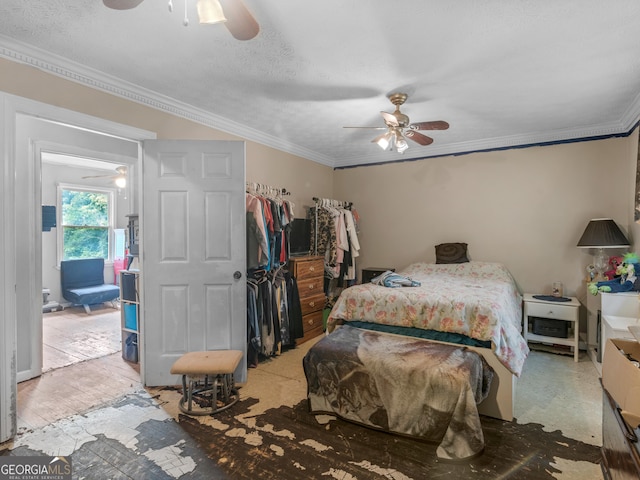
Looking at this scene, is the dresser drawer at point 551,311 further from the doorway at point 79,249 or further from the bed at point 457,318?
the doorway at point 79,249

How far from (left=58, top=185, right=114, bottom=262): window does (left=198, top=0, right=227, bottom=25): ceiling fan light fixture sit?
254 inches

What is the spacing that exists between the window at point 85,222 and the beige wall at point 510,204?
5.13m

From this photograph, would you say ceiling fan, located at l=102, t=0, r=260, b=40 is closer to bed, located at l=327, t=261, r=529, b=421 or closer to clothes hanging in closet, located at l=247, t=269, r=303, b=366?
bed, located at l=327, t=261, r=529, b=421

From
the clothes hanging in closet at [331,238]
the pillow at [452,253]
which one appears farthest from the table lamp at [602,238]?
the clothes hanging in closet at [331,238]

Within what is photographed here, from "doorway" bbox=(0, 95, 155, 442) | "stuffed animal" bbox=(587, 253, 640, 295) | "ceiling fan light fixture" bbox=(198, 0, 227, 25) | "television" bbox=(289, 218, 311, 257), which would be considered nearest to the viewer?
"ceiling fan light fixture" bbox=(198, 0, 227, 25)

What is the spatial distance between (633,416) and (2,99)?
137 inches

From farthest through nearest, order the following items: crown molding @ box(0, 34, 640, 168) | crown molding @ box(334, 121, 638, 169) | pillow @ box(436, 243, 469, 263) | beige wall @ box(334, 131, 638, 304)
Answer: pillow @ box(436, 243, 469, 263), beige wall @ box(334, 131, 638, 304), crown molding @ box(334, 121, 638, 169), crown molding @ box(0, 34, 640, 168)

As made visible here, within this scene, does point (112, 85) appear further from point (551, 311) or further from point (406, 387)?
point (551, 311)

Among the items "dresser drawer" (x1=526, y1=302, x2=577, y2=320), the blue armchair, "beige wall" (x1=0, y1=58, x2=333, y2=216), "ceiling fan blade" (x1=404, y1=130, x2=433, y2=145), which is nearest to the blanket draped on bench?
"dresser drawer" (x1=526, y1=302, x2=577, y2=320)

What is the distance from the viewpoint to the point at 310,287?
173 inches

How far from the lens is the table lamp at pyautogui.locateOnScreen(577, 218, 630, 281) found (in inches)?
142

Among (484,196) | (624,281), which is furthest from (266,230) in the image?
(624,281)

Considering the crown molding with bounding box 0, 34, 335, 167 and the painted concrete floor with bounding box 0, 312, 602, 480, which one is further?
the crown molding with bounding box 0, 34, 335, 167

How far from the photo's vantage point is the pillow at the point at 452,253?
4.64m
